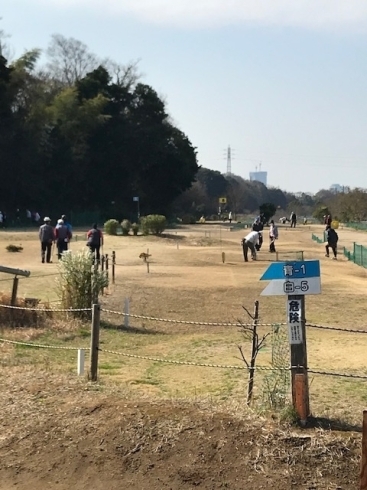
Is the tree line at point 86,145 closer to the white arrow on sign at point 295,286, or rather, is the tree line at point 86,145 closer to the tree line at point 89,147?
the tree line at point 89,147

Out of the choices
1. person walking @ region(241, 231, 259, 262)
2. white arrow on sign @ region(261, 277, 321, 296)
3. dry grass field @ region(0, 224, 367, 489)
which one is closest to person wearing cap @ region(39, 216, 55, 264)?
dry grass field @ region(0, 224, 367, 489)

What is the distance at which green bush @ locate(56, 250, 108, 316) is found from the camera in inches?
542

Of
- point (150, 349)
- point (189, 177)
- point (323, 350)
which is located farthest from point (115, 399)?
point (189, 177)

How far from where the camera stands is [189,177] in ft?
217

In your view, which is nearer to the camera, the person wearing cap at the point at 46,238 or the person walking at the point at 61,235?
the person walking at the point at 61,235

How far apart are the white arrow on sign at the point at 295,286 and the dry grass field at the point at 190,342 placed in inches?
41.3

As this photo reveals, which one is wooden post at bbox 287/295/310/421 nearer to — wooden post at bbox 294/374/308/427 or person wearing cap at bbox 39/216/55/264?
wooden post at bbox 294/374/308/427

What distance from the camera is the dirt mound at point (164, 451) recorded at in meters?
5.76

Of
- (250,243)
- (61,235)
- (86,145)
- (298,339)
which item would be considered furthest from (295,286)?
(86,145)

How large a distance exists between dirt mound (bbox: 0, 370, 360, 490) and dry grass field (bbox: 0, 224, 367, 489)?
0.05 m

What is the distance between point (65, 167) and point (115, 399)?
2120 inches

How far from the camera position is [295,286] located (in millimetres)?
6590

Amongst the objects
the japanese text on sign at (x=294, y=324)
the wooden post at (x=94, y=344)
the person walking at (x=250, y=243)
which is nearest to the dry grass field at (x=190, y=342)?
the wooden post at (x=94, y=344)

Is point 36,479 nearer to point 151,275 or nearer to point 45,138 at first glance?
point 151,275
